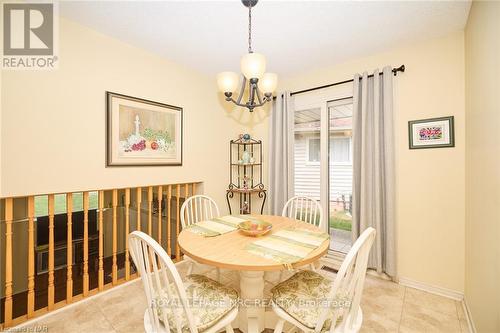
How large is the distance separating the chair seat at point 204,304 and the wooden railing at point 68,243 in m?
1.30

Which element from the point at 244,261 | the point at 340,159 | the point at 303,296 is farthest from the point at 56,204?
A: the point at 340,159

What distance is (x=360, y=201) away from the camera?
2.53 meters

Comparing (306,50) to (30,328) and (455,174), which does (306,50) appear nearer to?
(455,174)

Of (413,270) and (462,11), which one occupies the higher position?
(462,11)

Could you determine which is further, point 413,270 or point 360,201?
point 360,201

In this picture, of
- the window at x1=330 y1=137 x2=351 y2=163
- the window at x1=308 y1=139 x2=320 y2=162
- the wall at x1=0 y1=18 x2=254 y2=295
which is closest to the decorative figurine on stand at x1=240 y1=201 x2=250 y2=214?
the wall at x1=0 y1=18 x2=254 y2=295

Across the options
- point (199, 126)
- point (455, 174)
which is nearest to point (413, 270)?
point (455, 174)

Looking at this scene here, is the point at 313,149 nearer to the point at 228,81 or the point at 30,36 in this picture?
the point at 228,81

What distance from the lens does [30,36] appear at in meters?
1.81

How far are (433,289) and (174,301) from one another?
247cm

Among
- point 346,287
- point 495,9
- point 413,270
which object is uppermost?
point 495,9

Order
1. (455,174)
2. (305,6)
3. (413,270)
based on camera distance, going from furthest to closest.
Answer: (413,270) → (455,174) → (305,6)

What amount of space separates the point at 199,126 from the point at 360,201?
86.8 inches

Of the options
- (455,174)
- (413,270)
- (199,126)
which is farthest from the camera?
(199,126)
